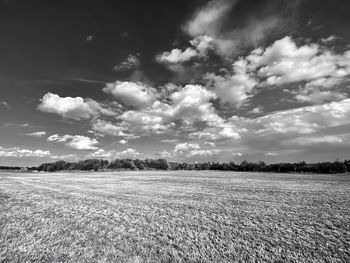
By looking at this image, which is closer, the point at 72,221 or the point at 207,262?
the point at 207,262

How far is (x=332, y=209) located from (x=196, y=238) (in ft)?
37.4

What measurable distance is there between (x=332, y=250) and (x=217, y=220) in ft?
17.6

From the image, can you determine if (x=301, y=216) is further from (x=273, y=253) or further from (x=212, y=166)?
(x=212, y=166)

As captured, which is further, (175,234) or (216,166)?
(216,166)

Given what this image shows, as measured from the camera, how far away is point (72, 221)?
11.8 metres

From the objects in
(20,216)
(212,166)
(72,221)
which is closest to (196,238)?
(72,221)

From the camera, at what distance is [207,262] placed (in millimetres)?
7410

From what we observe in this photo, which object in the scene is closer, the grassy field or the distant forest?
the grassy field

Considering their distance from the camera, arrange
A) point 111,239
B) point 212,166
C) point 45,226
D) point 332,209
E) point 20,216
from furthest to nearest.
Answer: point 212,166 < point 332,209 < point 20,216 < point 45,226 < point 111,239

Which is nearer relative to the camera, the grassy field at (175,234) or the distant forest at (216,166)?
the grassy field at (175,234)

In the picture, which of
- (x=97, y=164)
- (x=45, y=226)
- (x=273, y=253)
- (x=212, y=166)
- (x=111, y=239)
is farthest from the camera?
(x=97, y=164)

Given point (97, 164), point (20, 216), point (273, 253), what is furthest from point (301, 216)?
point (97, 164)

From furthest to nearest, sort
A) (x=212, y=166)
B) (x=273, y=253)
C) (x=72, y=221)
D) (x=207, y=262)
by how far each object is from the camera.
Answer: (x=212, y=166) → (x=72, y=221) → (x=273, y=253) → (x=207, y=262)

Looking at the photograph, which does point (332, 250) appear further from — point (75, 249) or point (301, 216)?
point (75, 249)
